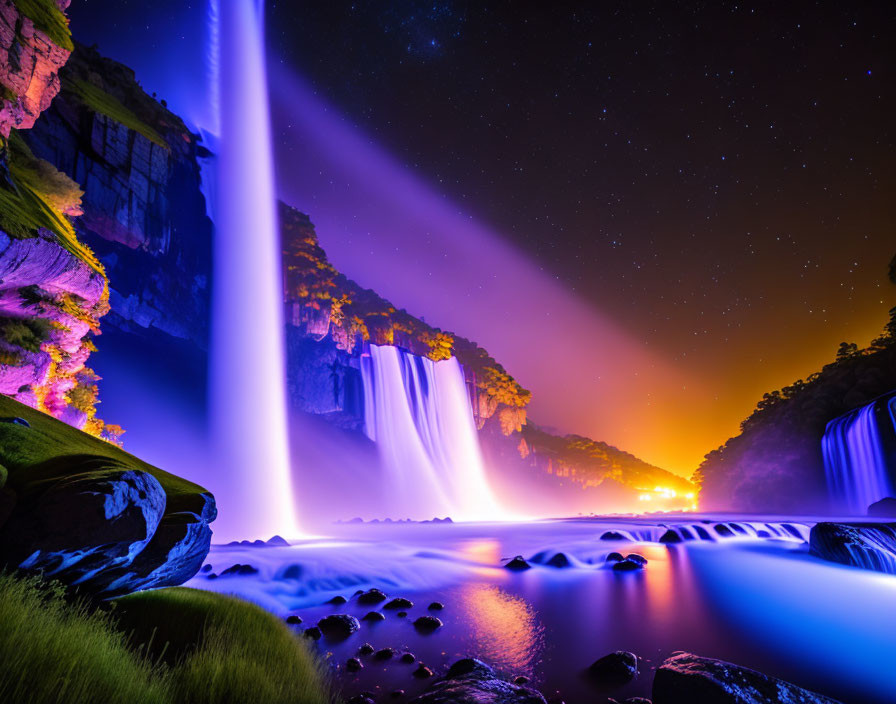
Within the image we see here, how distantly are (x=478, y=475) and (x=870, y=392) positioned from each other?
39.2 m

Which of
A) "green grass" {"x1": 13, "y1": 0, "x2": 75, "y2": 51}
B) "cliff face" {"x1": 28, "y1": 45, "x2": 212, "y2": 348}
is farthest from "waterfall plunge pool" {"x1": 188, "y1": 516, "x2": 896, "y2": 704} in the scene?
"cliff face" {"x1": 28, "y1": 45, "x2": 212, "y2": 348}

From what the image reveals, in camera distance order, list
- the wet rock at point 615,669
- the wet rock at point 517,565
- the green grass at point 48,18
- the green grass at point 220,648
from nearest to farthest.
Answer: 1. the green grass at point 220,648
2. the wet rock at point 615,669
3. the green grass at point 48,18
4. the wet rock at point 517,565

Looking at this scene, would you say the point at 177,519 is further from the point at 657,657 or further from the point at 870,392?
the point at 870,392

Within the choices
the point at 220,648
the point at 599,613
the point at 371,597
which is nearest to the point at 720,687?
the point at 599,613

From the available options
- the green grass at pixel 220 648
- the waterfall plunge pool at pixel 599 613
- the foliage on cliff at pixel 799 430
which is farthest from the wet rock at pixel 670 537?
the foliage on cliff at pixel 799 430

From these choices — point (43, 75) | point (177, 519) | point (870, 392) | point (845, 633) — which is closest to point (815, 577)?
point (845, 633)

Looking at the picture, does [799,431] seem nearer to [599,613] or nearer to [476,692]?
[599,613]

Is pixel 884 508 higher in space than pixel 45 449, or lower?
lower

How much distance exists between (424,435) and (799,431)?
3717 centimetres

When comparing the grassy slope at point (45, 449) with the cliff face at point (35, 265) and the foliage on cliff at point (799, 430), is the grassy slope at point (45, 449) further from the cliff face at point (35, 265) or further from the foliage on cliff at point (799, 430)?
the foliage on cliff at point (799, 430)

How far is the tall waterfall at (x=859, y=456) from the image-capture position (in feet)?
79.7

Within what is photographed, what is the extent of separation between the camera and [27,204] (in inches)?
419

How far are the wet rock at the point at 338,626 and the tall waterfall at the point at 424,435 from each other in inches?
1437

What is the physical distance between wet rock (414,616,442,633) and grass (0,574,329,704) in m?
2.52
